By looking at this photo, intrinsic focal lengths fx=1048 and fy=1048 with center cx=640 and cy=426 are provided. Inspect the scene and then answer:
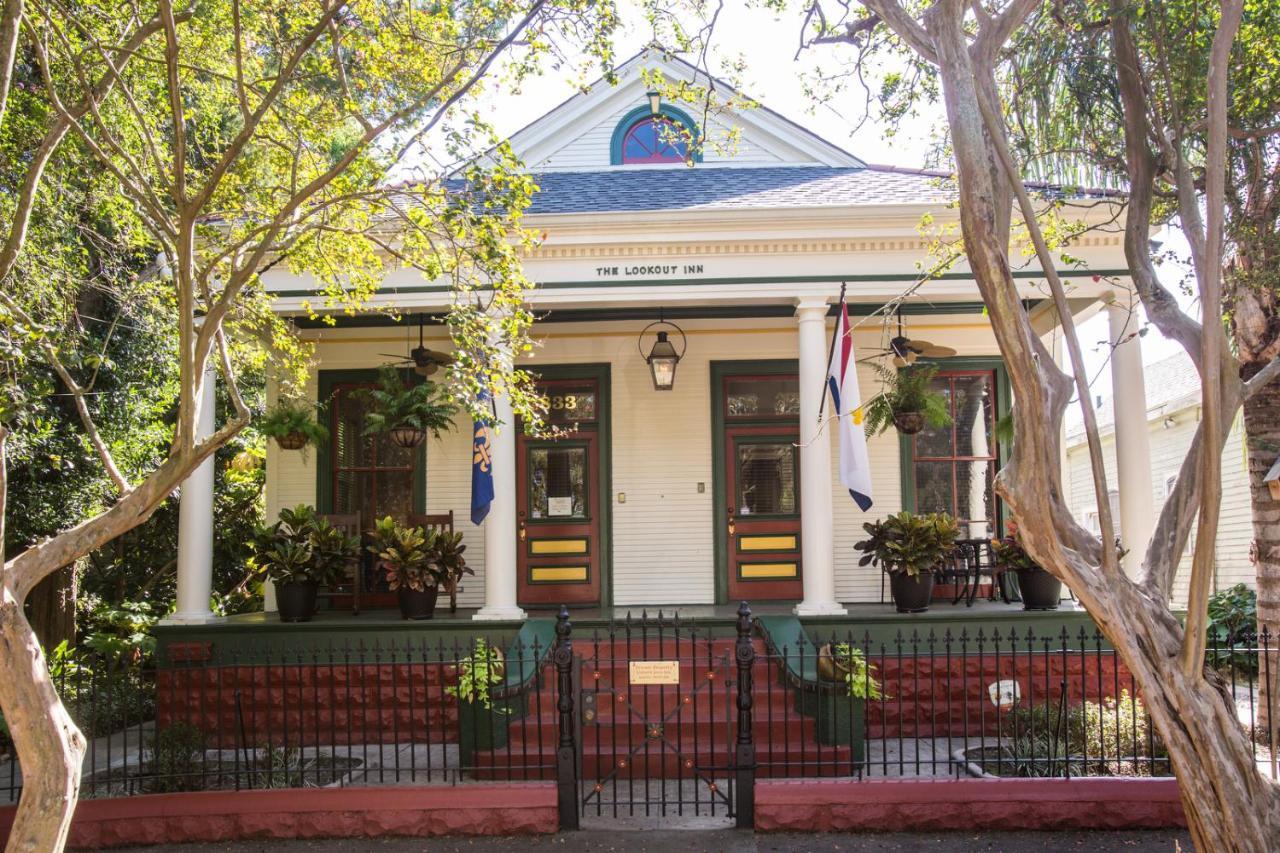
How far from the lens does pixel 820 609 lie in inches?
411

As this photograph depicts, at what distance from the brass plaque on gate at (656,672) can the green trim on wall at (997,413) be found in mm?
6249

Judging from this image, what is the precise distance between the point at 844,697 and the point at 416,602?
175 inches

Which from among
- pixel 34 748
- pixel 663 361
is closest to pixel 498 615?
pixel 663 361

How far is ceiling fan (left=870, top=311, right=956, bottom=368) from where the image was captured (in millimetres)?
11914

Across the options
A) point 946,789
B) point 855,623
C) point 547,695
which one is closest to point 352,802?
point 547,695

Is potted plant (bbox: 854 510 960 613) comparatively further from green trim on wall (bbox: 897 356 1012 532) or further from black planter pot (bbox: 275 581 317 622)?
black planter pot (bbox: 275 581 317 622)

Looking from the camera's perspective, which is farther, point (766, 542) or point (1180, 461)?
point (1180, 461)

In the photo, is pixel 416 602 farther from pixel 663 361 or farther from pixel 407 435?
pixel 663 361

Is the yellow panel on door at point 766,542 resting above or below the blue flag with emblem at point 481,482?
below

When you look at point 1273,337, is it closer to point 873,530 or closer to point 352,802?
point 873,530

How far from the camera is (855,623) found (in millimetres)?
10328

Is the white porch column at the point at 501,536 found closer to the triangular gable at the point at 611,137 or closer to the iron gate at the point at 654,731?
the iron gate at the point at 654,731

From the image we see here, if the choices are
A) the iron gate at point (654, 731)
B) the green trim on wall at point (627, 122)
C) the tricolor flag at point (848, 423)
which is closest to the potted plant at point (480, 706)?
the iron gate at point (654, 731)

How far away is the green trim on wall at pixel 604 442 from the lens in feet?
41.6
